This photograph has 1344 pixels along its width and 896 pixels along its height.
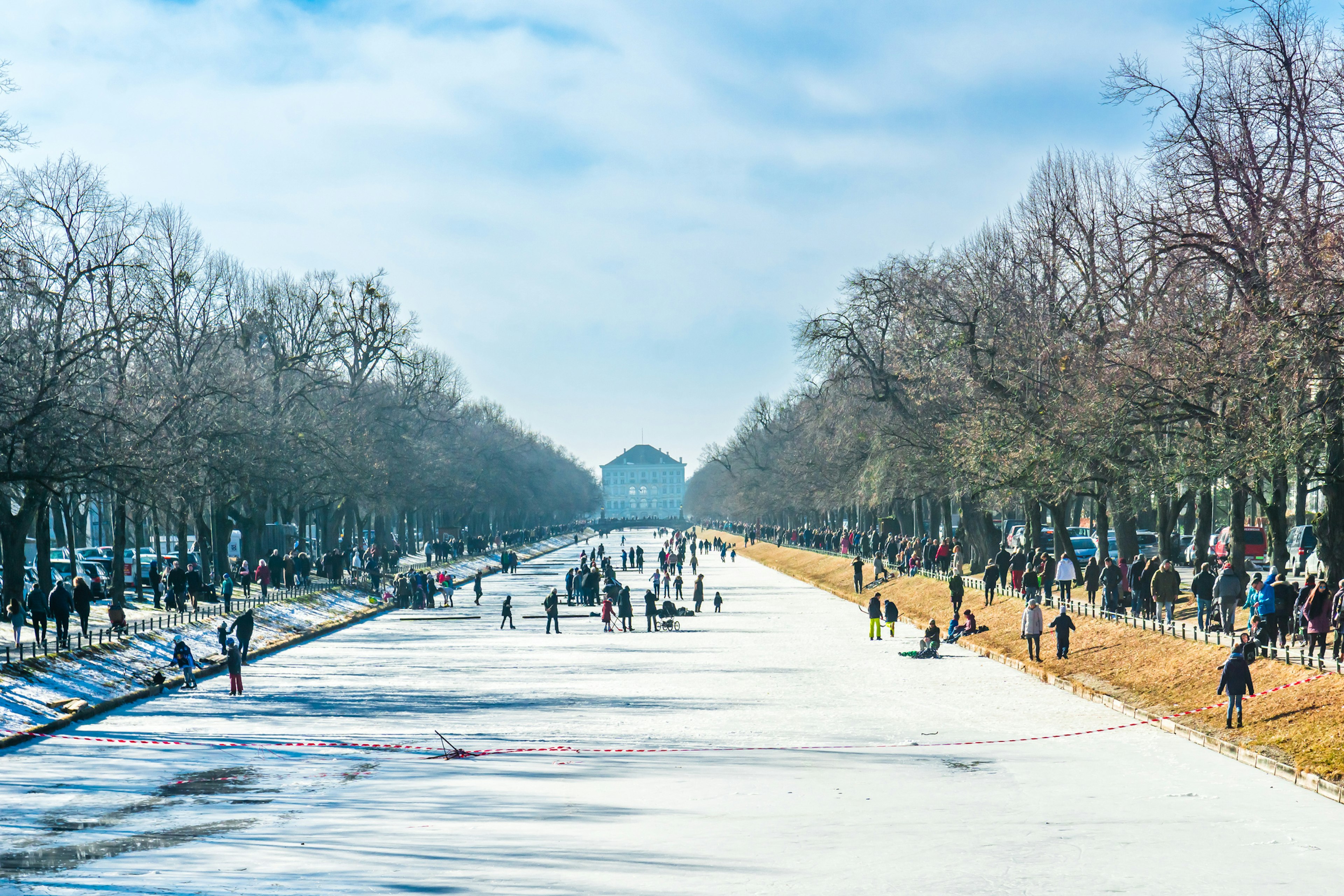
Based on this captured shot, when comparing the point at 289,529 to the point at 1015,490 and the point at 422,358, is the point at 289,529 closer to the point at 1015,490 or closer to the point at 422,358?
the point at 422,358

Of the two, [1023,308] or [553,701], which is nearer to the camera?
[553,701]

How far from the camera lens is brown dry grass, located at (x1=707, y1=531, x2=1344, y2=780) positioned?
68.1 feet

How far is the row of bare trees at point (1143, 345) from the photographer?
22.7 metres

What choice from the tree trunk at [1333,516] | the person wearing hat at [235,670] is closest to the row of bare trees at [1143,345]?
the tree trunk at [1333,516]

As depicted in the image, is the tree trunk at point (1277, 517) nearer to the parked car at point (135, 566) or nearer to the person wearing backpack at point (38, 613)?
the person wearing backpack at point (38, 613)

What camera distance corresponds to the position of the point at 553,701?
29.0 metres

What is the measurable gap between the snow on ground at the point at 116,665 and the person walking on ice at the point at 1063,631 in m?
20.6

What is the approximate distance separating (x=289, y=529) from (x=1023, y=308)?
162 ft

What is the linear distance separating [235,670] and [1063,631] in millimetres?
18465

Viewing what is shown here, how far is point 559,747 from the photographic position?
23078 millimetres

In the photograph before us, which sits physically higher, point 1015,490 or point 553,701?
point 1015,490

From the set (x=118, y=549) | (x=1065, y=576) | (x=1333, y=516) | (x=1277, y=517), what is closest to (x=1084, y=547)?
(x=1065, y=576)

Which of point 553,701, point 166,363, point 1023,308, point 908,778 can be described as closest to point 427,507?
point 166,363

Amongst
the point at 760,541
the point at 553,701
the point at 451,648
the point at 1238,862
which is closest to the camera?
the point at 1238,862
